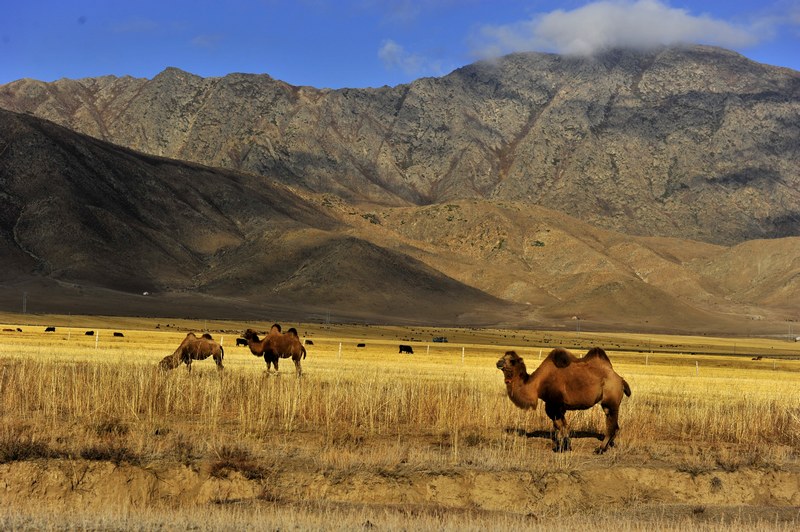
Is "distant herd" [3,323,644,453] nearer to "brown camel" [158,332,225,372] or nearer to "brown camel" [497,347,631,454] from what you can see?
"brown camel" [497,347,631,454]

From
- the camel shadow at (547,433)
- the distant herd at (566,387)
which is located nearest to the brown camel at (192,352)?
the camel shadow at (547,433)

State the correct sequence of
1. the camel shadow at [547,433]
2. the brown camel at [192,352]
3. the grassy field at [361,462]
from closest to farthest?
the grassy field at [361,462] < the camel shadow at [547,433] < the brown camel at [192,352]

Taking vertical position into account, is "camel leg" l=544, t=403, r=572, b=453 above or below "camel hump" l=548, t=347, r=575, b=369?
below

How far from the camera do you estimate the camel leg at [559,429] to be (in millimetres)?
18594

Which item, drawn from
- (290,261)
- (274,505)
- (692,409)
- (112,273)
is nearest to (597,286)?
(290,261)

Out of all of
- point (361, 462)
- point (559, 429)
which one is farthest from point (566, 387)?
point (361, 462)

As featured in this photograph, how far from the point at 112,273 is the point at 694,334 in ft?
329

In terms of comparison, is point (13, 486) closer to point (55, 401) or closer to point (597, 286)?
point (55, 401)

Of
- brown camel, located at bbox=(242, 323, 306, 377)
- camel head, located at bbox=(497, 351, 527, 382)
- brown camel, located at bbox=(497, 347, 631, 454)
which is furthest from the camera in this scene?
brown camel, located at bbox=(242, 323, 306, 377)

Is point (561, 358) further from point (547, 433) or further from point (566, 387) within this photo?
point (547, 433)

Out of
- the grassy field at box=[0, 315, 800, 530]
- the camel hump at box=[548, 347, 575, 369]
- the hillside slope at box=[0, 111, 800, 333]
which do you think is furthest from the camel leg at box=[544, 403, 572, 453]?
the hillside slope at box=[0, 111, 800, 333]

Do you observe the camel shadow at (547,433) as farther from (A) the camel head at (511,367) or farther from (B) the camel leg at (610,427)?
(A) the camel head at (511,367)

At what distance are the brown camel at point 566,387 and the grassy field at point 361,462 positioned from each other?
0.85 m

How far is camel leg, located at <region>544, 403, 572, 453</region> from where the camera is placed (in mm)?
18594
